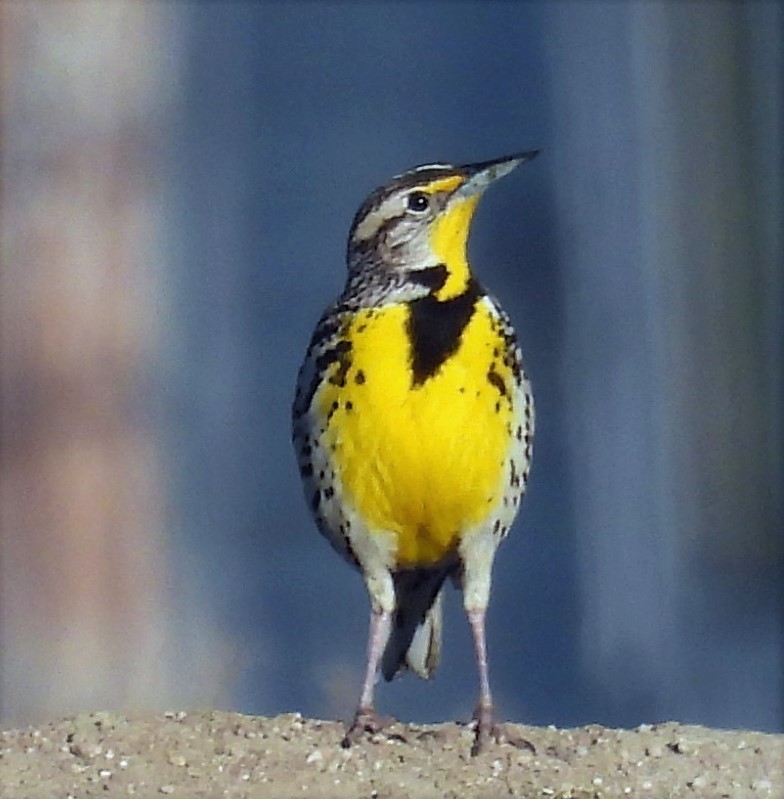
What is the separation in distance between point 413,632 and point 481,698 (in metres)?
0.34

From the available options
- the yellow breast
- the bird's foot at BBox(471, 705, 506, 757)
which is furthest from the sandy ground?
the yellow breast

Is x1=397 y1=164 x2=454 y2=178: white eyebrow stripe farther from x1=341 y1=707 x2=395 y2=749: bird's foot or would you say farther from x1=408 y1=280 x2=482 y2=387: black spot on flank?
x1=341 y1=707 x2=395 y2=749: bird's foot

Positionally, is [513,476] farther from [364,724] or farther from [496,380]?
[364,724]

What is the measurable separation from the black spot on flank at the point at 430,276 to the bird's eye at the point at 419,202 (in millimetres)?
94

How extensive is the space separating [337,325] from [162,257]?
199cm

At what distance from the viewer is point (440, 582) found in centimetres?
382

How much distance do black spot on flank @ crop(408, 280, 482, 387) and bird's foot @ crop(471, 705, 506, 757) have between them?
1.57 feet

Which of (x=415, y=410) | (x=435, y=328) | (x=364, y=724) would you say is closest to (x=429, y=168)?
(x=435, y=328)

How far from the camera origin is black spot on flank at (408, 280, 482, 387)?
3.47m

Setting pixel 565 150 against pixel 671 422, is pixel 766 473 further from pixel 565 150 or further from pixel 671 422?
pixel 565 150

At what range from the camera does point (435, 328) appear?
3521 mm

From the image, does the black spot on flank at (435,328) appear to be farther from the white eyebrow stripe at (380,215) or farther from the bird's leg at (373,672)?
the bird's leg at (373,672)

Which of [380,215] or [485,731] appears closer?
[485,731]

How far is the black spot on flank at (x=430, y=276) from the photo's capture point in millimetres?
3627
